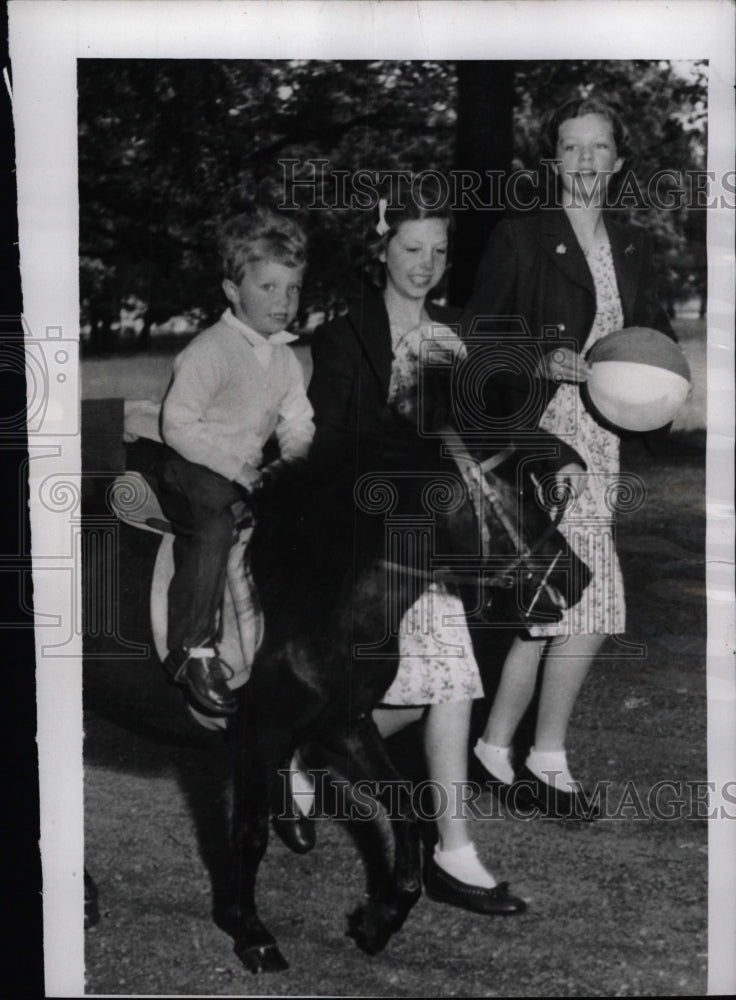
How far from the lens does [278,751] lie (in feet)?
12.9

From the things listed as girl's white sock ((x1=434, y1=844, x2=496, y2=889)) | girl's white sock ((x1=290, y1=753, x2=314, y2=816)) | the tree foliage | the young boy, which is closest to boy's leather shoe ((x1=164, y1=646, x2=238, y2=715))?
the young boy

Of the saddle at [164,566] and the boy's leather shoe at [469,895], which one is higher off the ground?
the saddle at [164,566]

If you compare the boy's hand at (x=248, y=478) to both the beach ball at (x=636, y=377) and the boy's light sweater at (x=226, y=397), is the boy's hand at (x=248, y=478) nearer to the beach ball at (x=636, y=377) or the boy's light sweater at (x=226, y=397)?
the boy's light sweater at (x=226, y=397)

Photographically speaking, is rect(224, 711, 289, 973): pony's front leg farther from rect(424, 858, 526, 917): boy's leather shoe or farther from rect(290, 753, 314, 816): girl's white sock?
rect(424, 858, 526, 917): boy's leather shoe

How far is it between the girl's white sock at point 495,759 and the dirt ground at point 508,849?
101 mm

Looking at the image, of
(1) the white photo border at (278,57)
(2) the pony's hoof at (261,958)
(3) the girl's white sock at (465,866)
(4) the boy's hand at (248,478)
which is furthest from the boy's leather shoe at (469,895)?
(4) the boy's hand at (248,478)

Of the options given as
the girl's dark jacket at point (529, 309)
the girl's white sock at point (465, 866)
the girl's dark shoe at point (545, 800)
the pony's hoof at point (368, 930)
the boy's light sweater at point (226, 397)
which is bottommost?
the pony's hoof at point (368, 930)

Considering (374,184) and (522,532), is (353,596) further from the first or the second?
(374,184)

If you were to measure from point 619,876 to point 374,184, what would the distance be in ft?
6.96

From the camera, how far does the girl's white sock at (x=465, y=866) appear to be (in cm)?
394

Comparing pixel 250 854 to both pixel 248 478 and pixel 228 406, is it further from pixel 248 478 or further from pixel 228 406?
pixel 228 406

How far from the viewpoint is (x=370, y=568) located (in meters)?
3.89

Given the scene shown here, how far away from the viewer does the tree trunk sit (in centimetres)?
388

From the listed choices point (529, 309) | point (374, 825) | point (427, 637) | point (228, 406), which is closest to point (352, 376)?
point (228, 406)
